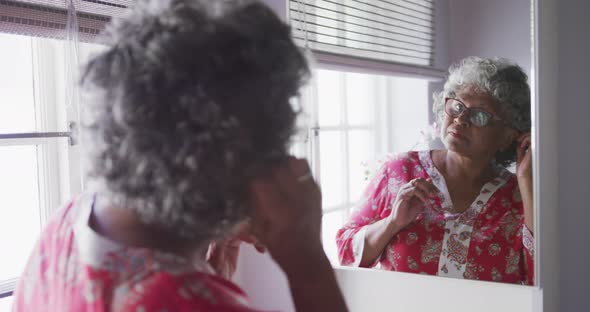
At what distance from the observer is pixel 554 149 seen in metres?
1.41

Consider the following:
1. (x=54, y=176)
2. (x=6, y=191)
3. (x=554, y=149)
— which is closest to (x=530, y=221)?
(x=554, y=149)

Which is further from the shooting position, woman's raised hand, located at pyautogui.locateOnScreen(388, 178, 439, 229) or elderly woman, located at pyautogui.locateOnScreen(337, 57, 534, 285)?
woman's raised hand, located at pyautogui.locateOnScreen(388, 178, 439, 229)

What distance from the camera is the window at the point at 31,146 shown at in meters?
1.35

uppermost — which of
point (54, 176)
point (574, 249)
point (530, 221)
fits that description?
point (54, 176)

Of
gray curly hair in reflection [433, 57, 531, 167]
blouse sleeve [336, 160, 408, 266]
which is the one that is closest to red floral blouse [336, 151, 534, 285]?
blouse sleeve [336, 160, 408, 266]

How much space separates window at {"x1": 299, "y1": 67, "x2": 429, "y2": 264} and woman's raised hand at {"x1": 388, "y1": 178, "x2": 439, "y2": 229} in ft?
0.33

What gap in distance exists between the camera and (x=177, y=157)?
1.74ft

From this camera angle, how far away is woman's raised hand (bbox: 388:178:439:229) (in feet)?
4.65

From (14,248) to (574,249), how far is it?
4.90 ft

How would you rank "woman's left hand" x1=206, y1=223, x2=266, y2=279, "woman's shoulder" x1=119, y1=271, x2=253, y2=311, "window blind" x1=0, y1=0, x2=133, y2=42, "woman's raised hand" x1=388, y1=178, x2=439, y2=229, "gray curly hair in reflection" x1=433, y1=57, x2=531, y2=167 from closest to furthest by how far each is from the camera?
"woman's shoulder" x1=119, y1=271, x2=253, y2=311, "woman's left hand" x1=206, y1=223, x2=266, y2=279, "window blind" x1=0, y1=0, x2=133, y2=42, "gray curly hair in reflection" x1=433, y1=57, x2=531, y2=167, "woman's raised hand" x1=388, y1=178, x2=439, y2=229

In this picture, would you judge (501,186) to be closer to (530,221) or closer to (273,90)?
(530,221)

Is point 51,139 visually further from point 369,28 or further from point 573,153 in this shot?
point 573,153

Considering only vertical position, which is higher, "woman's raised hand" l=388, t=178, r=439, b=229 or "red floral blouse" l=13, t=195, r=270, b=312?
"red floral blouse" l=13, t=195, r=270, b=312

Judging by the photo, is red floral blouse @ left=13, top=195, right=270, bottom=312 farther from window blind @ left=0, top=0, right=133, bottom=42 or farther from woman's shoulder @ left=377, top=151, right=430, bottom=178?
woman's shoulder @ left=377, top=151, right=430, bottom=178
